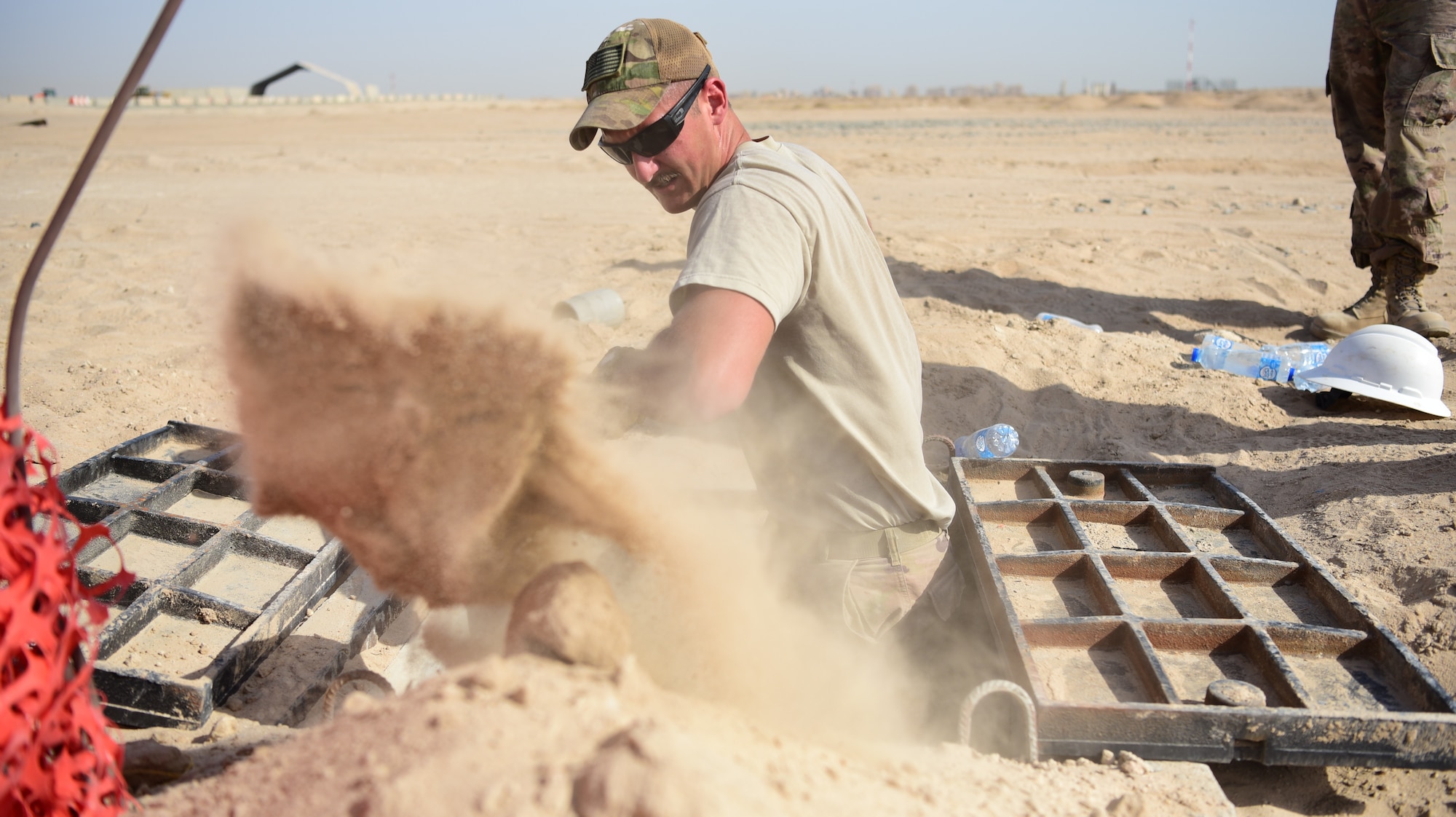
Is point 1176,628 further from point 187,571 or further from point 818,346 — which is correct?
point 187,571

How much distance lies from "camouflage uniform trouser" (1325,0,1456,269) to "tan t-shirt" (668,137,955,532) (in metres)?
4.47

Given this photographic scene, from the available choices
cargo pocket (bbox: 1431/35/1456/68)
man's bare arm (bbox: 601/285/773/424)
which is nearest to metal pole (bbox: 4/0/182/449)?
man's bare arm (bbox: 601/285/773/424)

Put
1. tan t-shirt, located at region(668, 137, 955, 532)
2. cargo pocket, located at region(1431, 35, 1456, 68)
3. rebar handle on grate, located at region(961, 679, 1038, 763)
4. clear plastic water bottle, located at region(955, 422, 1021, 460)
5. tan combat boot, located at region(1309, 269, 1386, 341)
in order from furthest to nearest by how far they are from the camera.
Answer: tan combat boot, located at region(1309, 269, 1386, 341)
cargo pocket, located at region(1431, 35, 1456, 68)
clear plastic water bottle, located at region(955, 422, 1021, 460)
rebar handle on grate, located at region(961, 679, 1038, 763)
tan t-shirt, located at region(668, 137, 955, 532)

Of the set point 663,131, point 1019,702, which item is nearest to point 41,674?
point 663,131

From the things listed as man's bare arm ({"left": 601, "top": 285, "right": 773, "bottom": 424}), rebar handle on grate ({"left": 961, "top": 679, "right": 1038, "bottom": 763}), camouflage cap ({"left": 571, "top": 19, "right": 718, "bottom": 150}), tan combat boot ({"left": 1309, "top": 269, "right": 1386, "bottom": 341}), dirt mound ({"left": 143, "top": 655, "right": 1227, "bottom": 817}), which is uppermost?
camouflage cap ({"left": 571, "top": 19, "right": 718, "bottom": 150})

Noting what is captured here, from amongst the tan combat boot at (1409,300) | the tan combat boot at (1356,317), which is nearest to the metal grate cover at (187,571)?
the tan combat boot at (1356,317)

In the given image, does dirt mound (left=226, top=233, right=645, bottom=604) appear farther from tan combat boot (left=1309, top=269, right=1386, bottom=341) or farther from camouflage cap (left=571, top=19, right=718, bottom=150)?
tan combat boot (left=1309, top=269, right=1386, bottom=341)

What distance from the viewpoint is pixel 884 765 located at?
1.50 metres

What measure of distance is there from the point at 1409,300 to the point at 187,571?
6519 mm

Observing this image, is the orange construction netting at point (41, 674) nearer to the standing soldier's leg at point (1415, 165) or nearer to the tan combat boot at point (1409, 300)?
the standing soldier's leg at point (1415, 165)

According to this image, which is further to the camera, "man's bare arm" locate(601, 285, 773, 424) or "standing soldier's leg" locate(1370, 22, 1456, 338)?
"standing soldier's leg" locate(1370, 22, 1456, 338)

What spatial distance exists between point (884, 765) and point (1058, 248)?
6732 millimetres

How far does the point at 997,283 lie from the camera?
21.0 ft

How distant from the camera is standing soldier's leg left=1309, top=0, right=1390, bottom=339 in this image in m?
5.02
